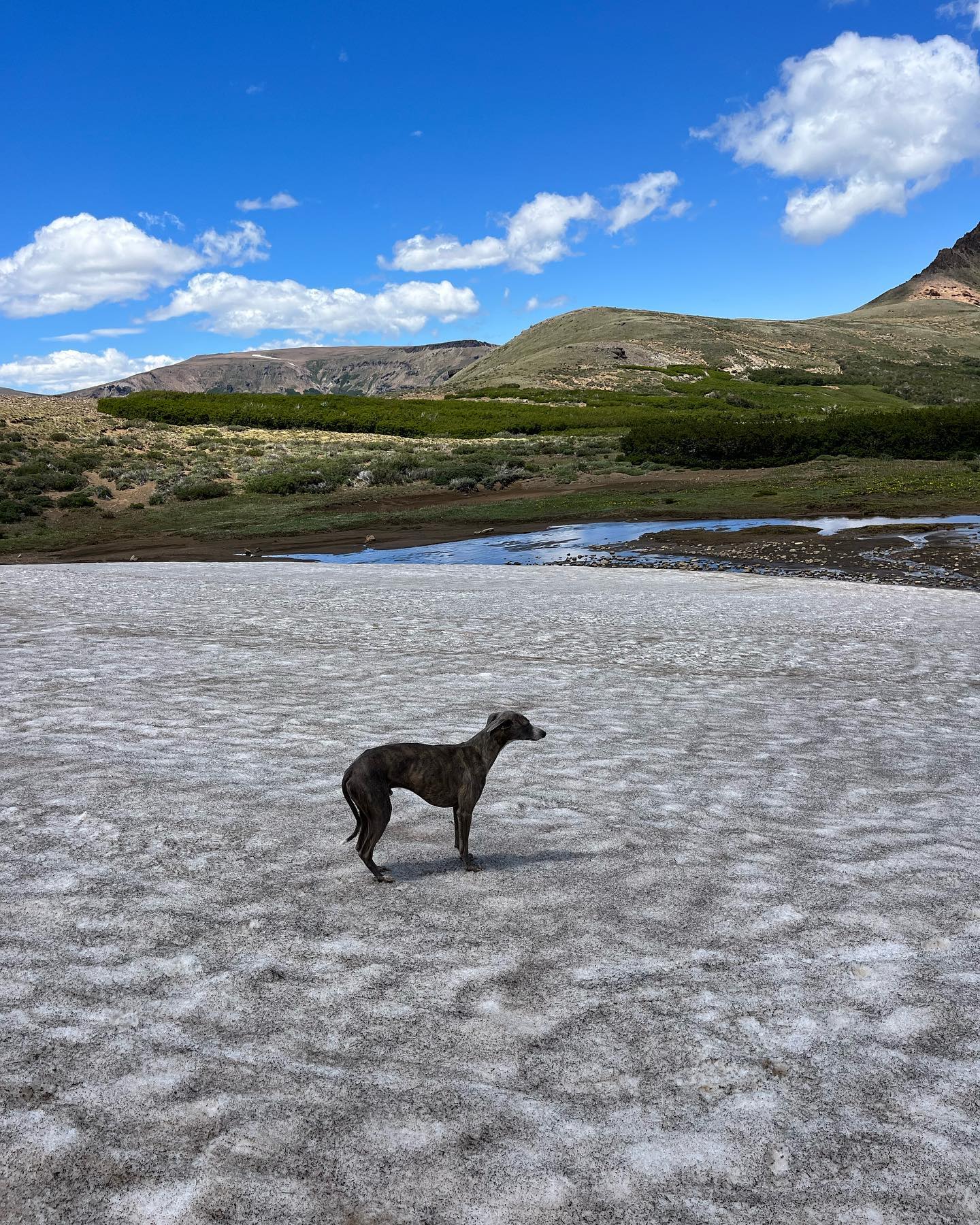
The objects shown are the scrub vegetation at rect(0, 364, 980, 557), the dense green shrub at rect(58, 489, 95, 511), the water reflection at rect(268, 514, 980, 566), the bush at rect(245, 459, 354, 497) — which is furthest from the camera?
the bush at rect(245, 459, 354, 497)

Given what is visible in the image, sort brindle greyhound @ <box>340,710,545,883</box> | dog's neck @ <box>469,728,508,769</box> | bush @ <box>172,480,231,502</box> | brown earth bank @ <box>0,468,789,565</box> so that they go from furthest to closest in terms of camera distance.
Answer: bush @ <box>172,480,231,502</box> → brown earth bank @ <box>0,468,789,565</box> → dog's neck @ <box>469,728,508,769</box> → brindle greyhound @ <box>340,710,545,883</box>

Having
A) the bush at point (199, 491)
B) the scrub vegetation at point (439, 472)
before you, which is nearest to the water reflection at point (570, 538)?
the scrub vegetation at point (439, 472)

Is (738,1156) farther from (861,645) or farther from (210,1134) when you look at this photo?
(861,645)

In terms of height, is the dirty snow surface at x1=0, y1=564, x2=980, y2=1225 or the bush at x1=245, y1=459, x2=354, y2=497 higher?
the bush at x1=245, y1=459, x2=354, y2=497

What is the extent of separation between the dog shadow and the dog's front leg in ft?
0.34

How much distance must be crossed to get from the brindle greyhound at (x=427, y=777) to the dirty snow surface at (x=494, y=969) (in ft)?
1.28

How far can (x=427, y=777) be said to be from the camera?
5.52 metres

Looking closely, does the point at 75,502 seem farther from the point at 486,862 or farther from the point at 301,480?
the point at 486,862

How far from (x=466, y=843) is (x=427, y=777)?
0.59 m

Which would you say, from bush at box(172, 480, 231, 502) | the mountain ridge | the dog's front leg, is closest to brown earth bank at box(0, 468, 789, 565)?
bush at box(172, 480, 231, 502)

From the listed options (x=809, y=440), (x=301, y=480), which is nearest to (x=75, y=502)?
(x=301, y=480)

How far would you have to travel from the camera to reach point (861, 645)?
50.3ft

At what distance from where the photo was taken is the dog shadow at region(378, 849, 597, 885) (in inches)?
234

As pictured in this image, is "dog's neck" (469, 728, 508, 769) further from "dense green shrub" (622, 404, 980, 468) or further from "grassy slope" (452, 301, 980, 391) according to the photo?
"grassy slope" (452, 301, 980, 391)
